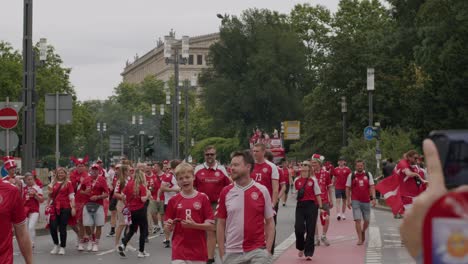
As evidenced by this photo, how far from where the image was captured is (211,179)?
1577 centimetres

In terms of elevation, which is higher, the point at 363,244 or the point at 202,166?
the point at 202,166

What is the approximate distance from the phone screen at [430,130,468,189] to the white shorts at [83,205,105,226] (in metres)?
19.5

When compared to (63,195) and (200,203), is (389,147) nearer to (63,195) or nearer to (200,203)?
(63,195)

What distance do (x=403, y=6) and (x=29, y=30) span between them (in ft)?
121

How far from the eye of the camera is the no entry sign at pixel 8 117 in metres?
22.9

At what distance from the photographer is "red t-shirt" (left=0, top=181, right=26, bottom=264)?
680 cm

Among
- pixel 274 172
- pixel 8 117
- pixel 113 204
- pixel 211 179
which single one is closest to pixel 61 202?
pixel 8 117

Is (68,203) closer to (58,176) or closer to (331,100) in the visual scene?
(58,176)

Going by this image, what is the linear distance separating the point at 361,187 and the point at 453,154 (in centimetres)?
2053

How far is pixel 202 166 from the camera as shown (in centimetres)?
1597

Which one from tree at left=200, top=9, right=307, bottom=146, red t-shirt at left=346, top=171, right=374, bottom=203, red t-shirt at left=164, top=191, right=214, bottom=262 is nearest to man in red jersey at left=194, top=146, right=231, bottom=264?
red t-shirt at left=164, top=191, right=214, bottom=262

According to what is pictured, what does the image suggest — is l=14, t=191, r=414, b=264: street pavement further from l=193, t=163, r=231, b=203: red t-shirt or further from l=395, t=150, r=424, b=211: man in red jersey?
l=193, t=163, r=231, b=203: red t-shirt

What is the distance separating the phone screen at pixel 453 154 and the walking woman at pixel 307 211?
54.0 ft

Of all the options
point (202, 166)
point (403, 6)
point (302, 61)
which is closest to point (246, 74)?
point (302, 61)
